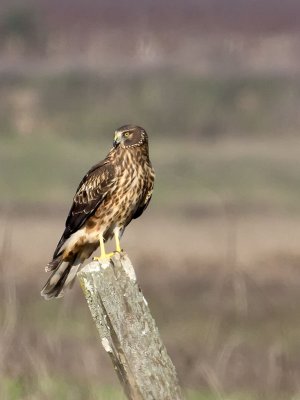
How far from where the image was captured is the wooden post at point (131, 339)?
5.96 m

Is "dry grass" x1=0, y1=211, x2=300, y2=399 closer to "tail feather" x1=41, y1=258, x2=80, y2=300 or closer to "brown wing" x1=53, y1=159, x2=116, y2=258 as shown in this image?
"tail feather" x1=41, y1=258, x2=80, y2=300

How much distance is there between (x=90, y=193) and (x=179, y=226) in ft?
44.7

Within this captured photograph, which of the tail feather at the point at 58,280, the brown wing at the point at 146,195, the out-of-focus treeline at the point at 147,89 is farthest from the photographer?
the out-of-focus treeline at the point at 147,89

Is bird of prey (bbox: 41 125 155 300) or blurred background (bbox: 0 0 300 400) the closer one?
bird of prey (bbox: 41 125 155 300)

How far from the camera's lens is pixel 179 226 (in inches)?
861

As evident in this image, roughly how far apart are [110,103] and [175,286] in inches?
564

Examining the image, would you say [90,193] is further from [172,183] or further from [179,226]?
[172,183]

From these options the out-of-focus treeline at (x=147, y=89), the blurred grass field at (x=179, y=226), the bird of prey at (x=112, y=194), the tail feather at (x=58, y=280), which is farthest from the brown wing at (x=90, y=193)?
the out-of-focus treeline at (x=147, y=89)

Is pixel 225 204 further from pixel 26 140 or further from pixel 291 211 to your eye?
pixel 26 140

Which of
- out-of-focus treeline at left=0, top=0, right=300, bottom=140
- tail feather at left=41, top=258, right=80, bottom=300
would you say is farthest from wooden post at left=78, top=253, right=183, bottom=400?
out-of-focus treeline at left=0, top=0, right=300, bottom=140

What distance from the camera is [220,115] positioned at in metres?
30.9

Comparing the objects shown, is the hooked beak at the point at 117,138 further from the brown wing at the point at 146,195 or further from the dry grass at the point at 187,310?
the dry grass at the point at 187,310

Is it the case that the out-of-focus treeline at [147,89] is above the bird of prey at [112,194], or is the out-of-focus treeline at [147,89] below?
above

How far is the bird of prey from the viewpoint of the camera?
820cm
